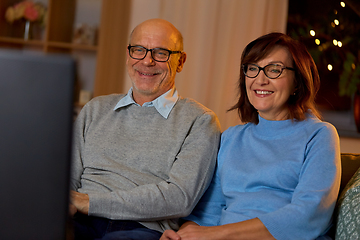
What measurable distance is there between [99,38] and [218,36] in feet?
3.29

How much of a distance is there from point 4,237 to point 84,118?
3.85ft

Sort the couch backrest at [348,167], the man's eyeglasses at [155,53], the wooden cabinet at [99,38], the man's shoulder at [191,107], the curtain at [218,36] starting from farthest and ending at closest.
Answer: the wooden cabinet at [99,38]
the curtain at [218,36]
the man's eyeglasses at [155,53]
the man's shoulder at [191,107]
the couch backrest at [348,167]

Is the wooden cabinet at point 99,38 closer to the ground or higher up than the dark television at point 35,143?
higher up

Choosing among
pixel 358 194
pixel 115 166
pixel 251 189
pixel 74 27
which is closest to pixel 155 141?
pixel 115 166

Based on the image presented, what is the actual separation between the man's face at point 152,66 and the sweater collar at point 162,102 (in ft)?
0.17

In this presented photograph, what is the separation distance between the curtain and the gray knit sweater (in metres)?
1.47

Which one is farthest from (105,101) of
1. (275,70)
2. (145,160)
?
(275,70)

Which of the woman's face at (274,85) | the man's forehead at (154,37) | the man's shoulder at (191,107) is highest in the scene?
the man's forehead at (154,37)

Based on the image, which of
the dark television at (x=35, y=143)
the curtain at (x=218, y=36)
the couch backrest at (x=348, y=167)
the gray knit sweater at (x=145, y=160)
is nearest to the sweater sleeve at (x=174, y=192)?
the gray knit sweater at (x=145, y=160)

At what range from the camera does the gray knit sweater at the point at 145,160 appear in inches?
51.9

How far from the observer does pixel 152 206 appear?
131cm

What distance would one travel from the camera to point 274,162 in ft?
4.29

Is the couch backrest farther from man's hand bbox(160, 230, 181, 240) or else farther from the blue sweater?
man's hand bbox(160, 230, 181, 240)

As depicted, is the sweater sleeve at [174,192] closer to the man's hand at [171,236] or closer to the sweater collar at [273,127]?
the man's hand at [171,236]
